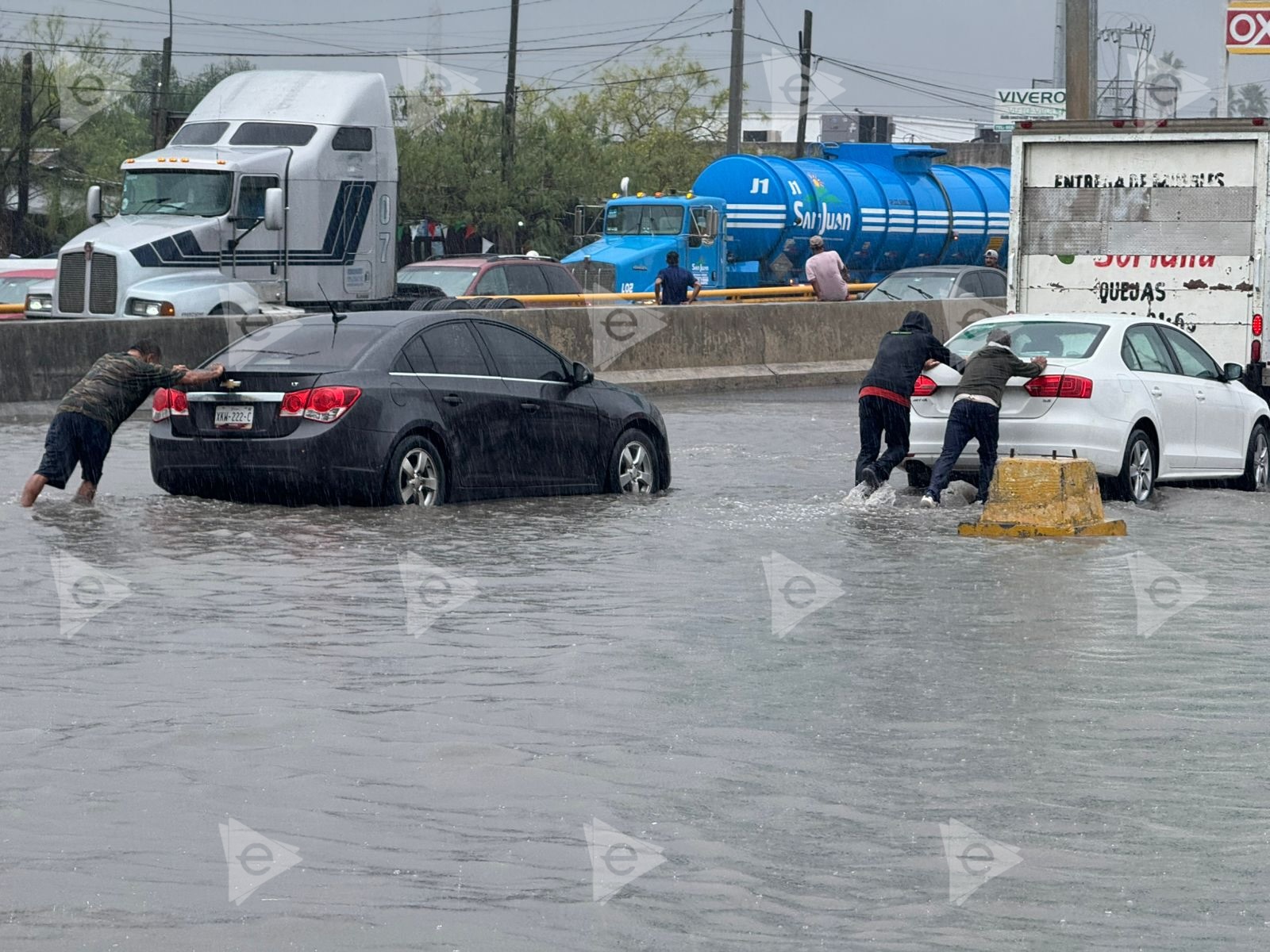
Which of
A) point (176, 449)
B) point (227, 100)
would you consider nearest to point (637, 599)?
point (176, 449)

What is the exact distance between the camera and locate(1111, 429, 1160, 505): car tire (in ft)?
52.2

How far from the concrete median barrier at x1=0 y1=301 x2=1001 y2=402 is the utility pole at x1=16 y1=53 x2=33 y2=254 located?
2885 centimetres

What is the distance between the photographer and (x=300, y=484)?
14172 mm

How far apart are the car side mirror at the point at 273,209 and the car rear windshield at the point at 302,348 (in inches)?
466

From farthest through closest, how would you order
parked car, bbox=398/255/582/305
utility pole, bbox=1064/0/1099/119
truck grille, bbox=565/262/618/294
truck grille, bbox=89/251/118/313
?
truck grille, bbox=565/262/618/294, parked car, bbox=398/255/582/305, utility pole, bbox=1064/0/1099/119, truck grille, bbox=89/251/118/313

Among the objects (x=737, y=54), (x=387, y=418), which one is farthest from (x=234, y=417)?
(x=737, y=54)

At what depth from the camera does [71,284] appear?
26906mm

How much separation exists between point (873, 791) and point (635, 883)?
135 centimetres

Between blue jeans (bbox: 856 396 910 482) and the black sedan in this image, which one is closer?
the black sedan

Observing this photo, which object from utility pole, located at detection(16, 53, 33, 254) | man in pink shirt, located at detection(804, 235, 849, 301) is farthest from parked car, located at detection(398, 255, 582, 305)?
utility pole, located at detection(16, 53, 33, 254)

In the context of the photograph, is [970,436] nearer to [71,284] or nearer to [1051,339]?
[1051,339]

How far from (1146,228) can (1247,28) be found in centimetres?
1520

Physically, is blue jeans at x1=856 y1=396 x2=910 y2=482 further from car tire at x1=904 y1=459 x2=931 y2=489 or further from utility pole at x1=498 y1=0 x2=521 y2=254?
utility pole at x1=498 y1=0 x2=521 y2=254

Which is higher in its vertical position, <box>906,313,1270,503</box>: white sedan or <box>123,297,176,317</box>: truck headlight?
<box>123,297,176,317</box>: truck headlight
